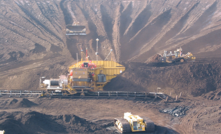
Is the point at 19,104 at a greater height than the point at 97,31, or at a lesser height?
lesser

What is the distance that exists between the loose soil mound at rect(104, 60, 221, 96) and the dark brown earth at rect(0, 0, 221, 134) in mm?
112

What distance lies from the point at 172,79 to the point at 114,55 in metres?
12.9

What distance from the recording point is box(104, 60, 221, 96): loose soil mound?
24953 mm

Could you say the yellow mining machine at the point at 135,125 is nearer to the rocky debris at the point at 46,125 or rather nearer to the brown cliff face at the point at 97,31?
the rocky debris at the point at 46,125

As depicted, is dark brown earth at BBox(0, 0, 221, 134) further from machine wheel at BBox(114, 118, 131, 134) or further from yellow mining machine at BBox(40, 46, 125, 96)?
yellow mining machine at BBox(40, 46, 125, 96)

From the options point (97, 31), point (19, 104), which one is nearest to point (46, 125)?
point (19, 104)

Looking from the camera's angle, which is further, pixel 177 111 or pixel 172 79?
pixel 172 79

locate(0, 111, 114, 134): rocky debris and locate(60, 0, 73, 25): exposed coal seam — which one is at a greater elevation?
locate(60, 0, 73, 25): exposed coal seam

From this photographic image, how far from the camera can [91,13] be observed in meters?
48.0

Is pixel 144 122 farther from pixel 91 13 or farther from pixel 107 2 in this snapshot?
pixel 107 2

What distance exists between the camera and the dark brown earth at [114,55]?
16953 millimetres

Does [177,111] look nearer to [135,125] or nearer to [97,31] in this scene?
[135,125]

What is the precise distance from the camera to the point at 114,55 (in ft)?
119

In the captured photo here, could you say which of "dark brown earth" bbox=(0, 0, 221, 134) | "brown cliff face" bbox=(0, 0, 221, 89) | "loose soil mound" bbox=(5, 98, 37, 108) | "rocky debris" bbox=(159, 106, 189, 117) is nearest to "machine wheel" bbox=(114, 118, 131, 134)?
"dark brown earth" bbox=(0, 0, 221, 134)
